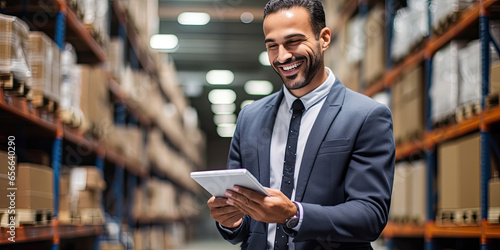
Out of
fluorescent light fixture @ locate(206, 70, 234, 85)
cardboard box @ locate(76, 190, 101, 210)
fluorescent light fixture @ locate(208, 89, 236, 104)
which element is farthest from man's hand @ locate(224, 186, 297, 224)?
fluorescent light fixture @ locate(208, 89, 236, 104)

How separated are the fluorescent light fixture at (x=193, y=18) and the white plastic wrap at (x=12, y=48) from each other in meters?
6.69

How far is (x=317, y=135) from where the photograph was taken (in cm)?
176

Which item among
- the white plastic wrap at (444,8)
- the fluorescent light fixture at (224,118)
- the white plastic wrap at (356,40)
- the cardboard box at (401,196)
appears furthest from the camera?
the fluorescent light fixture at (224,118)

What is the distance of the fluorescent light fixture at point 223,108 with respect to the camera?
790 inches

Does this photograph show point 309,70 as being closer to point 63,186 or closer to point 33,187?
point 33,187

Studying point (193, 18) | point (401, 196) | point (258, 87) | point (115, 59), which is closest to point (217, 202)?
point (401, 196)

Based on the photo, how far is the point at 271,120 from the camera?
1899mm

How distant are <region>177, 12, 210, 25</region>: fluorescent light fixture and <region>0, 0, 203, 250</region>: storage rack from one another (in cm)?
248

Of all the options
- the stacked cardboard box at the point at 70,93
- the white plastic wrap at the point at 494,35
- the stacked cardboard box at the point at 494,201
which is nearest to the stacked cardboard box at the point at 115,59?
the stacked cardboard box at the point at 70,93

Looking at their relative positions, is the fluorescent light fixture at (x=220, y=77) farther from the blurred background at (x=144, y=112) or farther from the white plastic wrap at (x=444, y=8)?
the white plastic wrap at (x=444, y=8)

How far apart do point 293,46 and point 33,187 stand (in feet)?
6.44

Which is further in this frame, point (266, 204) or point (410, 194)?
point (410, 194)

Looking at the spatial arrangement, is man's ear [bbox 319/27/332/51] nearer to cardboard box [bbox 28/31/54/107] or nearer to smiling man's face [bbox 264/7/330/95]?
smiling man's face [bbox 264/7/330/95]

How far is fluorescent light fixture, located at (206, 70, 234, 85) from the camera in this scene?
14881mm
